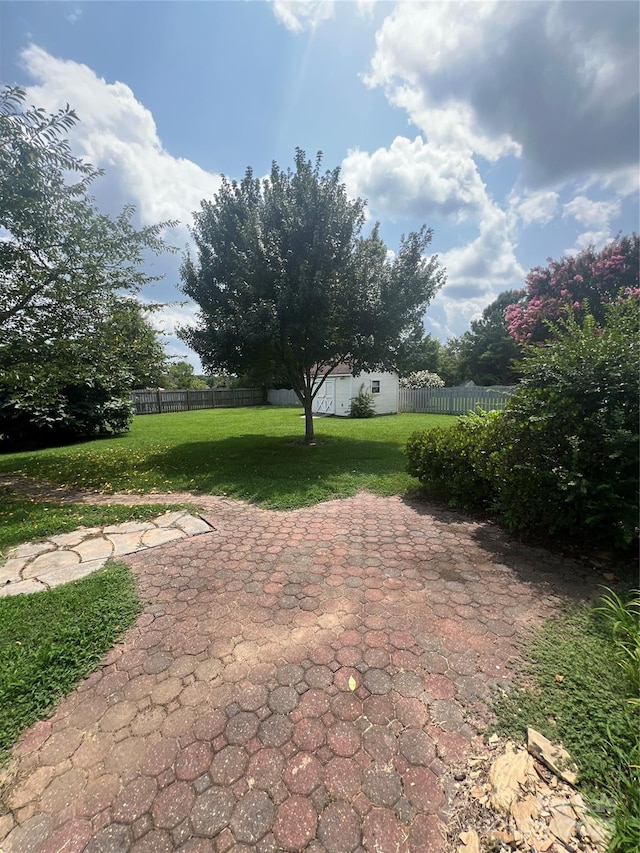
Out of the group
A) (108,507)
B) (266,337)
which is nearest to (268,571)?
(108,507)

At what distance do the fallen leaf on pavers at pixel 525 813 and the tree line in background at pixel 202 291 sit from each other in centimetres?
384

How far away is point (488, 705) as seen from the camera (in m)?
1.83

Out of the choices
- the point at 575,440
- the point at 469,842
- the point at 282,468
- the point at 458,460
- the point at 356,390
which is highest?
the point at 356,390

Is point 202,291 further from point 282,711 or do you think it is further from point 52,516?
point 282,711

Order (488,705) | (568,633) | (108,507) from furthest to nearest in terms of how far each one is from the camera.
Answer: (108,507)
(568,633)
(488,705)

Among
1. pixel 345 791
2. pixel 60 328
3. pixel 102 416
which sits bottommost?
pixel 345 791

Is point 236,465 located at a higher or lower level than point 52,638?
higher

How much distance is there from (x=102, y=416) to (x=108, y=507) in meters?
8.33

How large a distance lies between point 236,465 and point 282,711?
225 inches

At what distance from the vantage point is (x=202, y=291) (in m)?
9.20

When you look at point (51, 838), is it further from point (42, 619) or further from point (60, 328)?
point (60, 328)

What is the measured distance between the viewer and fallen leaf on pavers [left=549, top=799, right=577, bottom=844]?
4.28 ft

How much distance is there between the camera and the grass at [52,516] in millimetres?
3994

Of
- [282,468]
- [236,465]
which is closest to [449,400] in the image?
[282,468]
